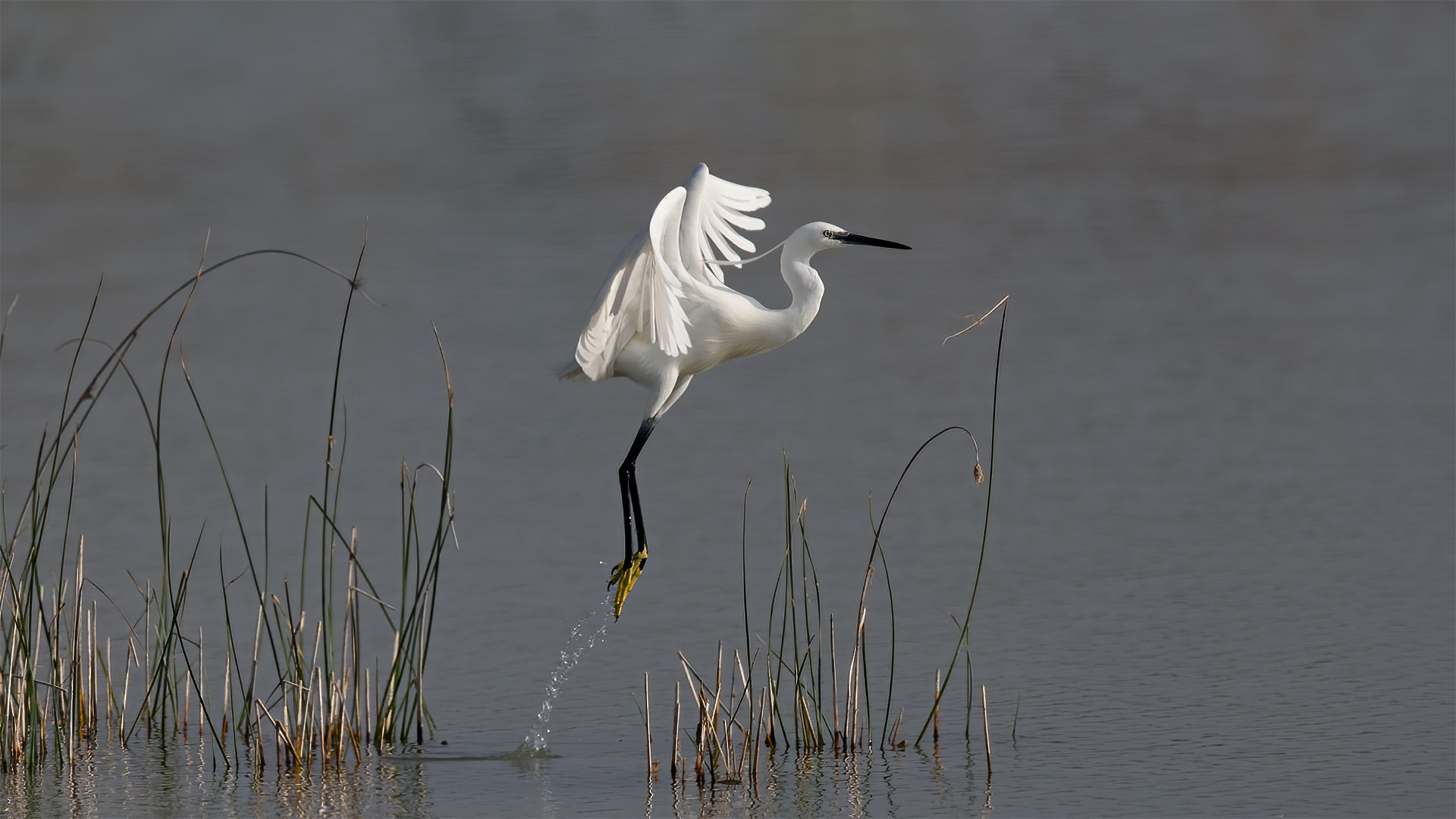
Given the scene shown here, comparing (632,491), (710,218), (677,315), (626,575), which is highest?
(710,218)

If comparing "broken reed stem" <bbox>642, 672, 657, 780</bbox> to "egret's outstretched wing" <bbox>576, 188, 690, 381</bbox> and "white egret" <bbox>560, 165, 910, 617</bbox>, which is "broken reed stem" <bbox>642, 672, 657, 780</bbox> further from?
"egret's outstretched wing" <bbox>576, 188, 690, 381</bbox>

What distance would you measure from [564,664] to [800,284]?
4.02 feet

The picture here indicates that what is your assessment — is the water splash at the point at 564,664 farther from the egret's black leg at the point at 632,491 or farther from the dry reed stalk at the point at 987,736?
the dry reed stalk at the point at 987,736

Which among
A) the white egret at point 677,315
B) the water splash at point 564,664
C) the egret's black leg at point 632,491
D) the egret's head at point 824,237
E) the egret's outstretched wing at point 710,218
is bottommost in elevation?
the water splash at point 564,664

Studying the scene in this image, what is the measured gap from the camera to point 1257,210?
39.7 feet

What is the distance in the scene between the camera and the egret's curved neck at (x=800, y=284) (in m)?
3.86

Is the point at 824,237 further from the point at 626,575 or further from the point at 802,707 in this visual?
the point at 802,707

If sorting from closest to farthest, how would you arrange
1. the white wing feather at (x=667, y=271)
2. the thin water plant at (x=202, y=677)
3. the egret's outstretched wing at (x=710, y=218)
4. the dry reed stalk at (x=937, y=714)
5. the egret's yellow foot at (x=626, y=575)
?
the thin water plant at (x=202, y=677) → the white wing feather at (x=667, y=271) → the dry reed stalk at (x=937, y=714) → the egret's yellow foot at (x=626, y=575) → the egret's outstretched wing at (x=710, y=218)

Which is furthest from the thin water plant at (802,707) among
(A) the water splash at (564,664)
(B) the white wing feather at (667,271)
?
(B) the white wing feather at (667,271)

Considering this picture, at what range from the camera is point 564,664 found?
14.5 ft

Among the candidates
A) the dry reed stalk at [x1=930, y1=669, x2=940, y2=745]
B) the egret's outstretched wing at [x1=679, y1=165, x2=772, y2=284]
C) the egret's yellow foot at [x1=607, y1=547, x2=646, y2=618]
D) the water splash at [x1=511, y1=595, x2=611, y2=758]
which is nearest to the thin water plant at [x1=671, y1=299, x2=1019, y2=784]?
the dry reed stalk at [x1=930, y1=669, x2=940, y2=745]

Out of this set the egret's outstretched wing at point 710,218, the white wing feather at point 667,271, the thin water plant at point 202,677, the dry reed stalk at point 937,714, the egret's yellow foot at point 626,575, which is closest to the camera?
the thin water plant at point 202,677

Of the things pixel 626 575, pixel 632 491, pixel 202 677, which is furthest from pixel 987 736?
pixel 202 677

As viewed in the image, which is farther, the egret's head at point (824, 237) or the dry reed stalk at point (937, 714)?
the egret's head at point (824, 237)
